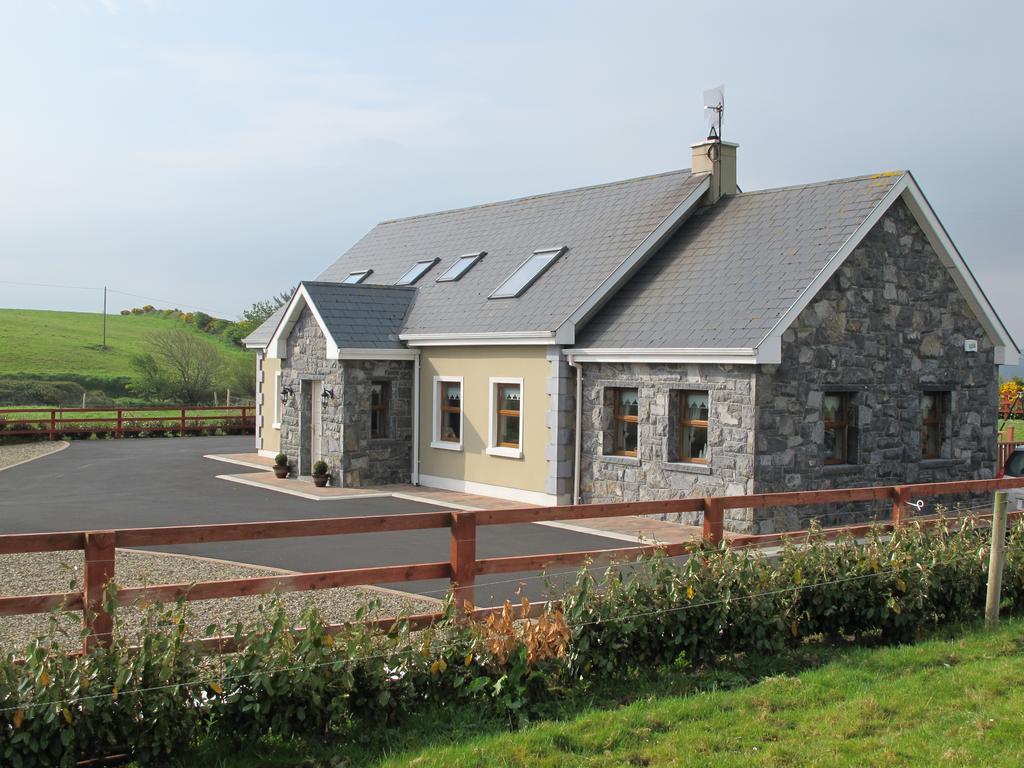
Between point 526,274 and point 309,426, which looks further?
point 309,426

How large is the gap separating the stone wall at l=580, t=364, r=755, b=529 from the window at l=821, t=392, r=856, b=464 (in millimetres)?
2058

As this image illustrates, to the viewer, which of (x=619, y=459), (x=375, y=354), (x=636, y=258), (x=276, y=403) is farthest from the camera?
(x=276, y=403)

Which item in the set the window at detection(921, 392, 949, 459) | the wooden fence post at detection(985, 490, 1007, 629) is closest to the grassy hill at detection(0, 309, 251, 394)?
the window at detection(921, 392, 949, 459)

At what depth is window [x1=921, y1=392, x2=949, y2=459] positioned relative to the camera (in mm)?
17984

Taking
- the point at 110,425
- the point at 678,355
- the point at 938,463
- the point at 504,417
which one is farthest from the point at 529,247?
the point at 110,425

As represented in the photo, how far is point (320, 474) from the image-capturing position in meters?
20.9

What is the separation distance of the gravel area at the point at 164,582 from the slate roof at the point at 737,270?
7.30 m

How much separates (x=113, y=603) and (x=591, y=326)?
43.8 feet

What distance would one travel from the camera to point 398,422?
2147 centimetres

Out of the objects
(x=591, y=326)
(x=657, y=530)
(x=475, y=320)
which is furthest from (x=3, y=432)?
(x=657, y=530)

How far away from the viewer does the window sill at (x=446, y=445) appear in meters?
20.4

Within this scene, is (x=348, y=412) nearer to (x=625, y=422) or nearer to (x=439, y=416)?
(x=439, y=416)

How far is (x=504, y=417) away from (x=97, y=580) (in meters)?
14.0

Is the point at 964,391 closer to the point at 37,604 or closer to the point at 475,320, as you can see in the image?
the point at 475,320
